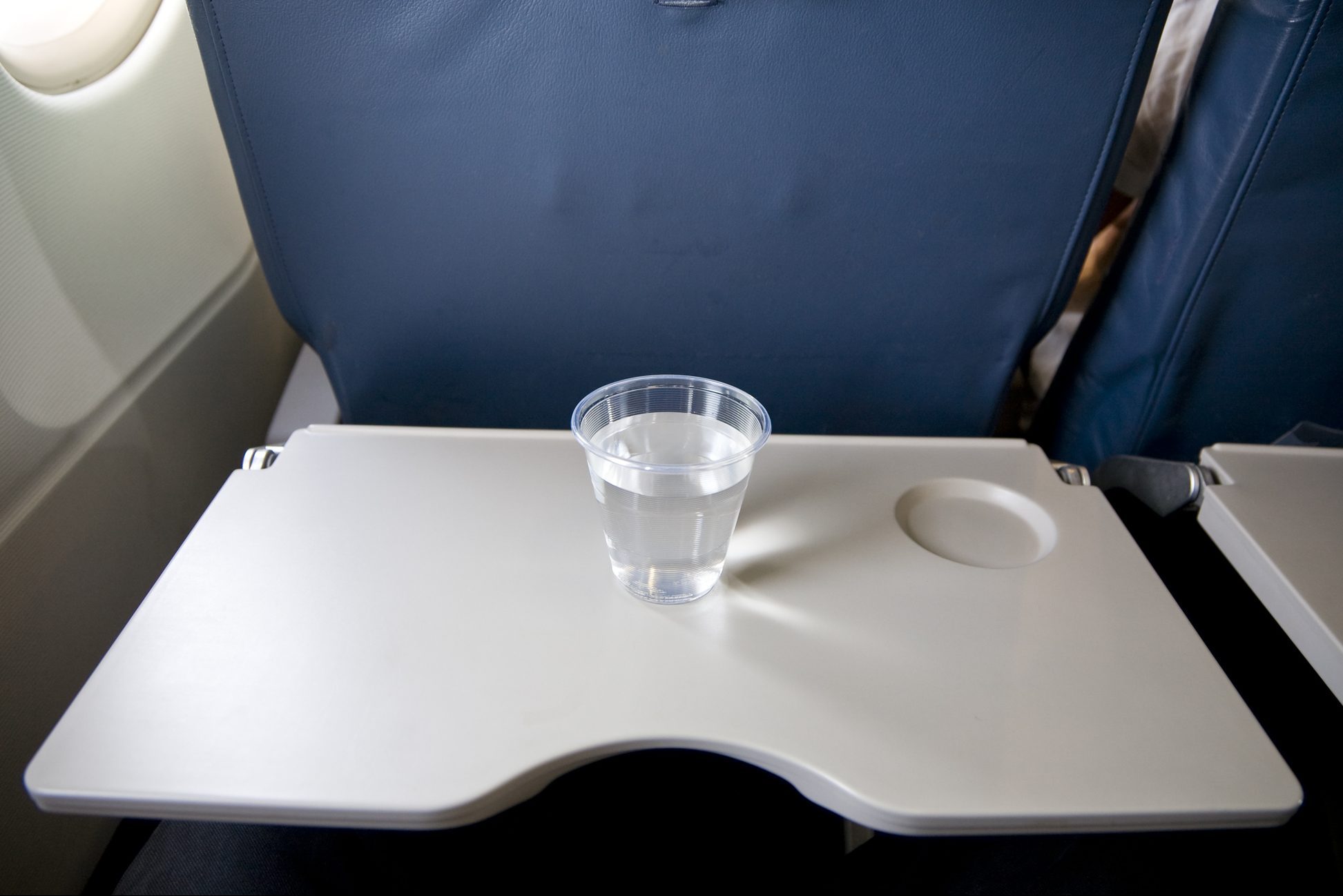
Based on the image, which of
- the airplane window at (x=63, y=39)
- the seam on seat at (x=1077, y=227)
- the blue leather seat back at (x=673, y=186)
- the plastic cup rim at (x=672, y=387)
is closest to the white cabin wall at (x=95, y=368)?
the airplane window at (x=63, y=39)

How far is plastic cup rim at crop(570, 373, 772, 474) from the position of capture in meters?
0.56

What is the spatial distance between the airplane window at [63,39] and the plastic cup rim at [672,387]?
61 cm

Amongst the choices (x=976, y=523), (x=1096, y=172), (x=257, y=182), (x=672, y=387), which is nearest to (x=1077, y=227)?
(x=1096, y=172)

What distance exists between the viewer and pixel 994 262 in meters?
0.83

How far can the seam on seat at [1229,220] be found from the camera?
71cm

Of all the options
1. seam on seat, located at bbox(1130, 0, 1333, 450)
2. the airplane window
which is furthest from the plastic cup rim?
the airplane window

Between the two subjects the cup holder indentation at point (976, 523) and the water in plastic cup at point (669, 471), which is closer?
the water in plastic cup at point (669, 471)

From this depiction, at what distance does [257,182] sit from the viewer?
78 centimetres

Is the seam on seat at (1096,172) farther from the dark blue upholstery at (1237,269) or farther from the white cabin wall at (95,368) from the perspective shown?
the white cabin wall at (95,368)

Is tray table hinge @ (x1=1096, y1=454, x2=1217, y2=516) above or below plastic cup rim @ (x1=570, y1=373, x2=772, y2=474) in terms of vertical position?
Answer: below

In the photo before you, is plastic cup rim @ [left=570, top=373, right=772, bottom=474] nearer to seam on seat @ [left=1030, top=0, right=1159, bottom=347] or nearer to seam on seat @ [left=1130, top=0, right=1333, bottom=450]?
seam on seat @ [left=1030, top=0, right=1159, bottom=347]

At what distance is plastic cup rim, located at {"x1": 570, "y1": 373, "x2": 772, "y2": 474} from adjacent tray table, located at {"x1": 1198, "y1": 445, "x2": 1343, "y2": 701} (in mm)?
396

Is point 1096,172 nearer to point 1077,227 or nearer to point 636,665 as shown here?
point 1077,227

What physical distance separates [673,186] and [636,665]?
441mm
